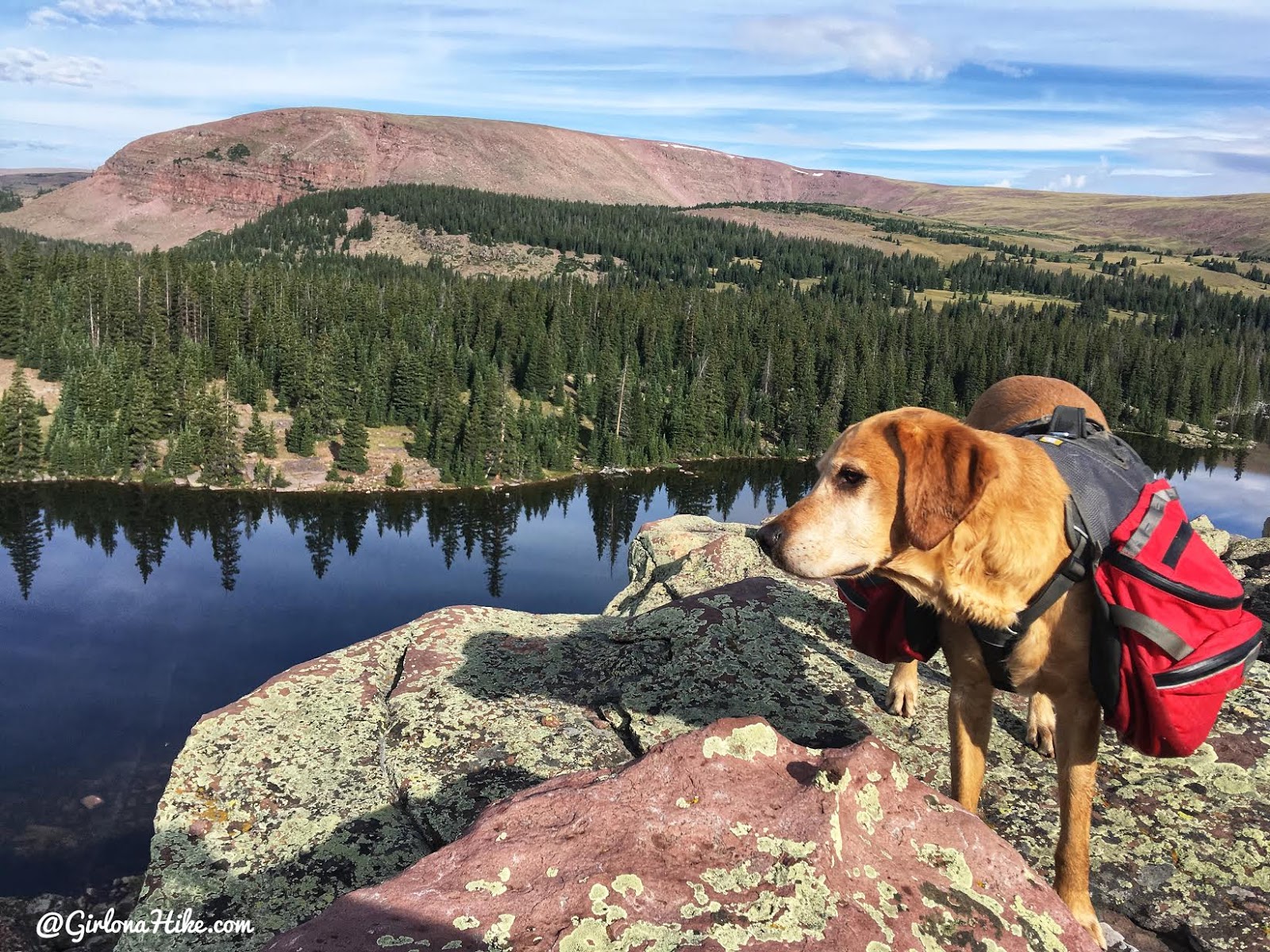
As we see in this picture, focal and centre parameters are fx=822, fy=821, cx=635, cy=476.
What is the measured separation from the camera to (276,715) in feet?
23.0

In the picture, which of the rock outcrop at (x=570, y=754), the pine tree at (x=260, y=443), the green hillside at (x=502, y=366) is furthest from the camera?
the green hillside at (x=502, y=366)

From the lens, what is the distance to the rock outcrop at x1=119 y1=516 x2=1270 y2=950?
16.8 ft

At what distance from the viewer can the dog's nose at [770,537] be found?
179 inches

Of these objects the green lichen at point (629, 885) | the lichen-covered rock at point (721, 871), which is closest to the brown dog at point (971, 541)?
the lichen-covered rock at point (721, 871)

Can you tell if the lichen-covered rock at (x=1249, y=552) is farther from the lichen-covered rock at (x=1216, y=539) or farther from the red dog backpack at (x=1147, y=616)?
the red dog backpack at (x=1147, y=616)

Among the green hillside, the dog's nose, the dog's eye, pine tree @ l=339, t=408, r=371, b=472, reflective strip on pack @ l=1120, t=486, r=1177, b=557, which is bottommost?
pine tree @ l=339, t=408, r=371, b=472

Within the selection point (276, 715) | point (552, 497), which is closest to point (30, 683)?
point (276, 715)

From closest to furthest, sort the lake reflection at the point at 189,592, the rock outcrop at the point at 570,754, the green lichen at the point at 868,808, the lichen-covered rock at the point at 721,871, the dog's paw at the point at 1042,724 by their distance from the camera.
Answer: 1. the lichen-covered rock at the point at 721,871
2. the green lichen at the point at 868,808
3. the rock outcrop at the point at 570,754
4. the dog's paw at the point at 1042,724
5. the lake reflection at the point at 189,592

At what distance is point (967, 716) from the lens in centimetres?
530

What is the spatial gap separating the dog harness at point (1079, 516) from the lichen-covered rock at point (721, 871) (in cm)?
100

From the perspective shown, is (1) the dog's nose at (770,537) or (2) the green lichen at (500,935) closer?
(2) the green lichen at (500,935)

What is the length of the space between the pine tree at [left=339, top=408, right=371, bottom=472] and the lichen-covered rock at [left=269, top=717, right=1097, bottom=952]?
266 ft

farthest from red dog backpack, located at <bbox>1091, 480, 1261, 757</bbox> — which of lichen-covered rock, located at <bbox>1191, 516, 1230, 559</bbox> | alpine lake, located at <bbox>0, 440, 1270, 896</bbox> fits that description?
alpine lake, located at <bbox>0, 440, 1270, 896</bbox>

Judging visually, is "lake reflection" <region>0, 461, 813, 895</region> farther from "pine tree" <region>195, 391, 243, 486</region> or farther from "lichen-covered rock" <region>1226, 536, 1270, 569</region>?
"lichen-covered rock" <region>1226, 536, 1270, 569</region>
